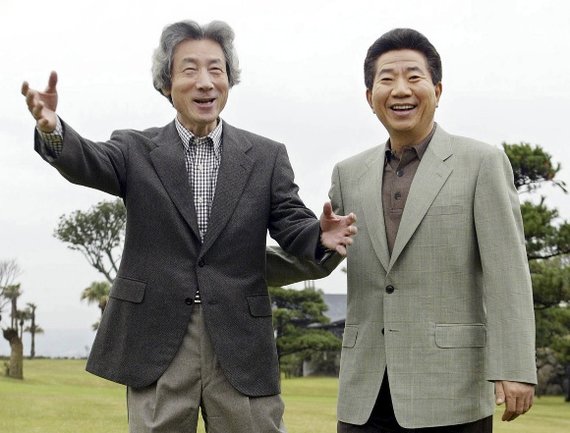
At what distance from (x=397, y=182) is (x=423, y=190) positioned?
5.7 inches

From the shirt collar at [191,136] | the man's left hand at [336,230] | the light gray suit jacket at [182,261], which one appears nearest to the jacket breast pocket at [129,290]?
the light gray suit jacket at [182,261]

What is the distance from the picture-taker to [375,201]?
129 inches

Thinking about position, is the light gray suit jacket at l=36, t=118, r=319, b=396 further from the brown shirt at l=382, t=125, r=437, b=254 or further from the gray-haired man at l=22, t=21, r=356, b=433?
the brown shirt at l=382, t=125, r=437, b=254

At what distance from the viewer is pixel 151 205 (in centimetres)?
321

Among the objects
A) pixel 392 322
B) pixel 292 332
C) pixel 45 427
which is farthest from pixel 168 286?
pixel 292 332

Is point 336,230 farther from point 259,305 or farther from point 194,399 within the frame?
point 194,399

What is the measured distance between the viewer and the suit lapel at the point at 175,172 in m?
3.19

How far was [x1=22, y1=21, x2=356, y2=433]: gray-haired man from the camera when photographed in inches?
123

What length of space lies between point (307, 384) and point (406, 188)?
2617 centimetres

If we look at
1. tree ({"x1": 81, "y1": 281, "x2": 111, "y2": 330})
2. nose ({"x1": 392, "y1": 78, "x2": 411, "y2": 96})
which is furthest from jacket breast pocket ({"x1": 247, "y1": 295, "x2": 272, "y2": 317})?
tree ({"x1": 81, "y1": 281, "x2": 111, "y2": 330})

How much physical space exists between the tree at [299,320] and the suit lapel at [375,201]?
864 inches

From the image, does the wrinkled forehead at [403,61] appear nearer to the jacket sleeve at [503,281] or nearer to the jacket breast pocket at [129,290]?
the jacket sleeve at [503,281]

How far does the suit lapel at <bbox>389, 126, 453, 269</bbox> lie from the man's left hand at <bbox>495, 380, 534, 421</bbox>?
57cm

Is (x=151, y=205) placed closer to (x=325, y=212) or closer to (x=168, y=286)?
(x=168, y=286)
